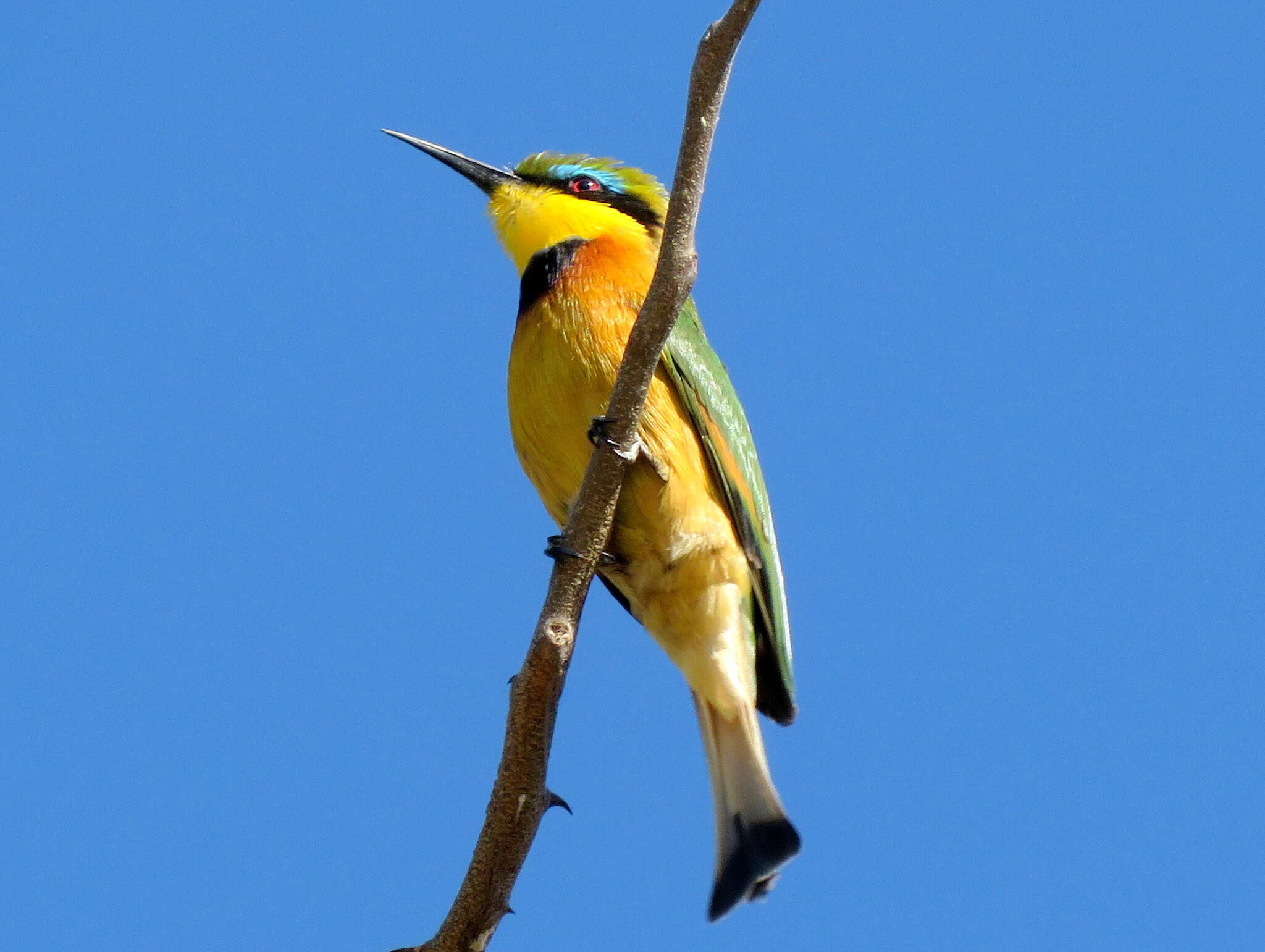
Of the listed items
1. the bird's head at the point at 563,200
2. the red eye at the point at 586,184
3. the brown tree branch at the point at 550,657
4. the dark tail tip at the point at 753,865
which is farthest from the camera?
the red eye at the point at 586,184

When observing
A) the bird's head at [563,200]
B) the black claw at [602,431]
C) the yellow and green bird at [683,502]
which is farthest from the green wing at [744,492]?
the black claw at [602,431]

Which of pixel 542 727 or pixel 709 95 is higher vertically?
pixel 709 95

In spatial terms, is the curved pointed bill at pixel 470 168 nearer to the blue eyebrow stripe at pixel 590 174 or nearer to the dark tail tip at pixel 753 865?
the blue eyebrow stripe at pixel 590 174

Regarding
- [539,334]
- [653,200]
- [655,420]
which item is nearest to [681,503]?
[655,420]

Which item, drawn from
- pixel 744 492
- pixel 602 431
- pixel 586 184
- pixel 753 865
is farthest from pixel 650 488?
pixel 586 184

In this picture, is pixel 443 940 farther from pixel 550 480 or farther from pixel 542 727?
pixel 550 480

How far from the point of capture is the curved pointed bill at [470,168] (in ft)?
13.9

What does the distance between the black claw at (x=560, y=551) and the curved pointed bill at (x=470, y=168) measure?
5.48 ft

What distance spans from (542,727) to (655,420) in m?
0.96

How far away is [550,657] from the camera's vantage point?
109 inches

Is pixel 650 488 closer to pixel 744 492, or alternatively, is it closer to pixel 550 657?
pixel 744 492

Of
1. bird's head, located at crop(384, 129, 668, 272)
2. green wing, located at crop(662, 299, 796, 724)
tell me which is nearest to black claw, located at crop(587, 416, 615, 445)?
green wing, located at crop(662, 299, 796, 724)

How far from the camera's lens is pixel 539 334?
3.60m

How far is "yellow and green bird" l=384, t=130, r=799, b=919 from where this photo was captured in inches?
136
